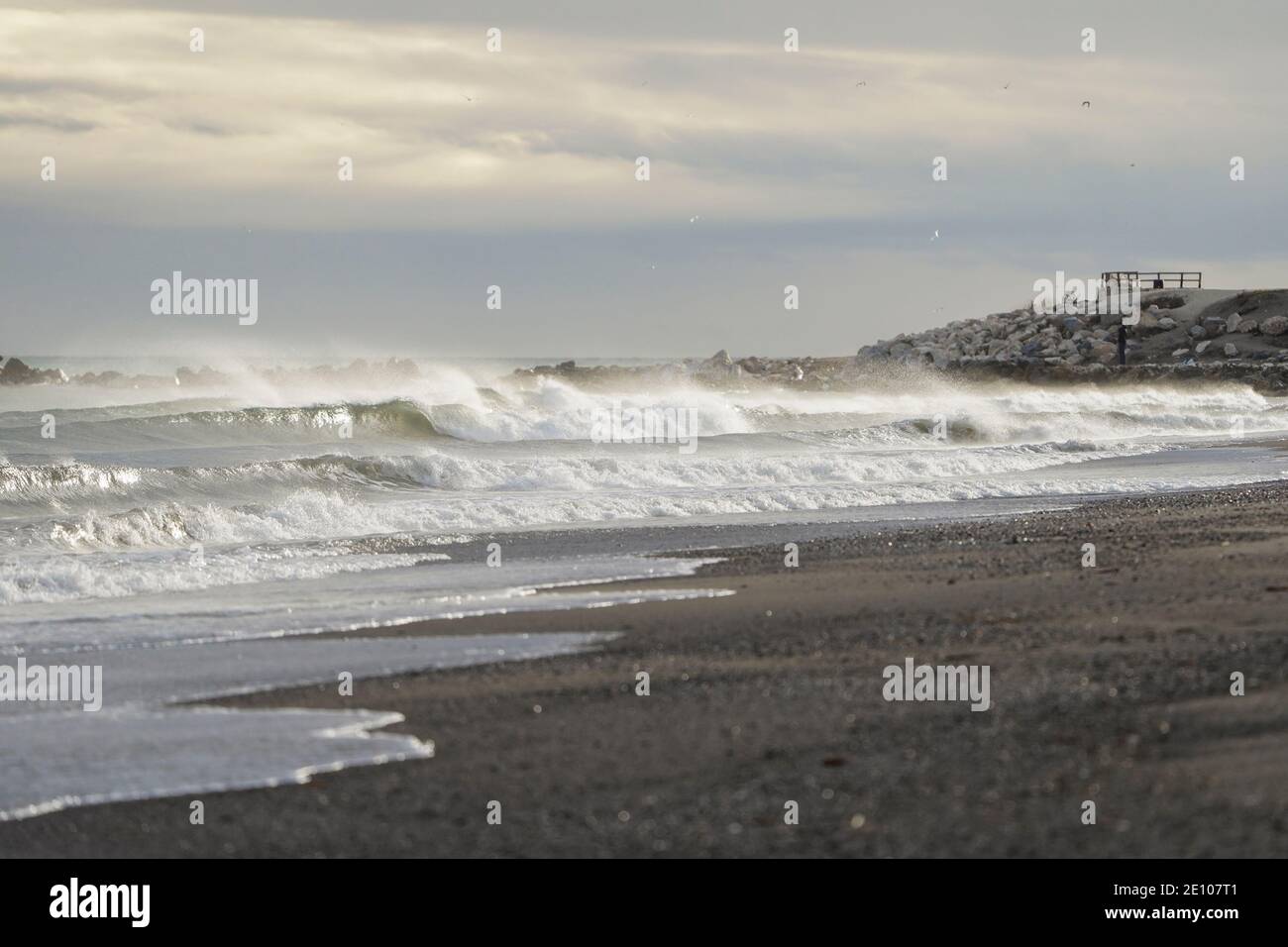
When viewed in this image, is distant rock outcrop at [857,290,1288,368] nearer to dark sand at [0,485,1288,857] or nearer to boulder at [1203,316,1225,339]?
boulder at [1203,316,1225,339]

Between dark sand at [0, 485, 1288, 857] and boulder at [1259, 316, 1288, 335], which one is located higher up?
boulder at [1259, 316, 1288, 335]

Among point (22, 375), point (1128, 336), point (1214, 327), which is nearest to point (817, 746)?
point (22, 375)

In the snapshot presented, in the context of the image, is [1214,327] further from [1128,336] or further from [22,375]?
[22,375]

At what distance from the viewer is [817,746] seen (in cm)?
642

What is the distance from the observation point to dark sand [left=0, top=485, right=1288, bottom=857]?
5320mm

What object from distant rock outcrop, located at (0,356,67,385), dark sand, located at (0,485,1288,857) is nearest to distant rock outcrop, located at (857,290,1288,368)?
distant rock outcrop, located at (0,356,67,385)

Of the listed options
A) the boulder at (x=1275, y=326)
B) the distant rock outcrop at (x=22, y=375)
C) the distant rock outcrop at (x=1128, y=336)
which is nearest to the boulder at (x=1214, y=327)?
the distant rock outcrop at (x=1128, y=336)

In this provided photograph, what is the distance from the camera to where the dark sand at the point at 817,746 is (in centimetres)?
532

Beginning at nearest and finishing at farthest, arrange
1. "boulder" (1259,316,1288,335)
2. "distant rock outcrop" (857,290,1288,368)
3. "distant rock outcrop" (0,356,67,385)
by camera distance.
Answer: "distant rock outcrop" (0,356,67,385) < "distant rock outcrop" (857,290,1288,368) < "boulder" (1259,316,1288,335)
